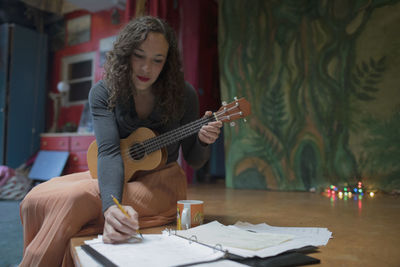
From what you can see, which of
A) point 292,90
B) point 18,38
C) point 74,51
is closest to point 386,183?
point 292,90

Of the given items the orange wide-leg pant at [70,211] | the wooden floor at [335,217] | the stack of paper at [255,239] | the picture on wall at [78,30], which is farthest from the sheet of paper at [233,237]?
the picture on wall at [78,30]

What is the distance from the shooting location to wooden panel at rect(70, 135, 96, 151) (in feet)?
12.5

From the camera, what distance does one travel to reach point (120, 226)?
101 centimetres

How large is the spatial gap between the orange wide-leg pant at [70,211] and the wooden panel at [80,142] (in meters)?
2.40

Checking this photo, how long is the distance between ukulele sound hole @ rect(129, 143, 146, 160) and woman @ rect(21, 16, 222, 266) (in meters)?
0.08

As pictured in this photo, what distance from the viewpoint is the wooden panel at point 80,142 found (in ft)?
12.5

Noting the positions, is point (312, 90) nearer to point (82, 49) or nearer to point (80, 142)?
point (80, 142)

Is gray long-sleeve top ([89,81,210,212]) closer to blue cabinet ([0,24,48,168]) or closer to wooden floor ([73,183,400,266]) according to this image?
wooden floor ([73,183,400,266])

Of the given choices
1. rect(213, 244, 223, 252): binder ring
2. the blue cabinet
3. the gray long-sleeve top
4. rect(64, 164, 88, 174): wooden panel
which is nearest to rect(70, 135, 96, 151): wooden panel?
rect(64, 164, 88, 174): wooden panel

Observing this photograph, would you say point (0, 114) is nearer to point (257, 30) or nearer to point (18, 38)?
point (18, 38)

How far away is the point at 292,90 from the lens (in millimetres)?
3354

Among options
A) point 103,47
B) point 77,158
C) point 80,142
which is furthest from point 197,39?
point 77,158

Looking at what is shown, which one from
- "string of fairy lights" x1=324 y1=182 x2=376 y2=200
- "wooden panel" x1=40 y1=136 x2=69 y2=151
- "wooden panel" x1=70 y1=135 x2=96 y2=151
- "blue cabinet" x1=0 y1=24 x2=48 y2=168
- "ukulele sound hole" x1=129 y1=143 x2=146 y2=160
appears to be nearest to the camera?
"ukulele sound hole" x1=129 y1=143 x2=146 y2=160

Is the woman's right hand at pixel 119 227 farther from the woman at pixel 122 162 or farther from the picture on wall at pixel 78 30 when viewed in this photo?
the picture on wall at pixel 78 30
